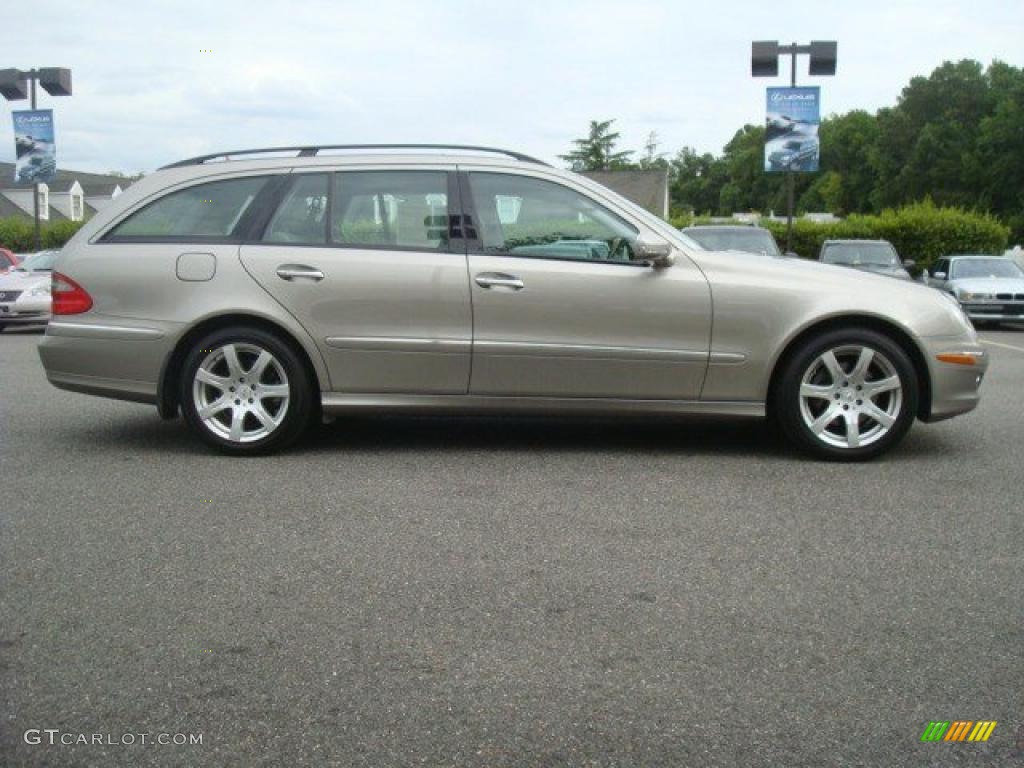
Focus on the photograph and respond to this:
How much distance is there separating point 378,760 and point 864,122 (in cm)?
11584

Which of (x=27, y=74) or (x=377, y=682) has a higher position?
(x=27, y=74)

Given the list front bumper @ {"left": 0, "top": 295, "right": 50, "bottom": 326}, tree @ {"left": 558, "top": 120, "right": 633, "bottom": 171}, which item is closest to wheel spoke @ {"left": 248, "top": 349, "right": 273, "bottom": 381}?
front bumper @ {"left": 0, "top": 295, "right": 50, "bottom": 326}

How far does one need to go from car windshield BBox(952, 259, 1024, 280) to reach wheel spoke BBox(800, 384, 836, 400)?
15524 millimetres

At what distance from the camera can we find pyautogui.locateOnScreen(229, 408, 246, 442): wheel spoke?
621 cm

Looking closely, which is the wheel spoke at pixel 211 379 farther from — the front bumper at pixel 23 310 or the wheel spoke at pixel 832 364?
the front bumper at pixel 23 310

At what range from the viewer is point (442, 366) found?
6.15 metres

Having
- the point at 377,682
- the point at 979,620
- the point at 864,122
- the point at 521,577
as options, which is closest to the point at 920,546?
the point at 979,620

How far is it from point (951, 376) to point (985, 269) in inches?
620

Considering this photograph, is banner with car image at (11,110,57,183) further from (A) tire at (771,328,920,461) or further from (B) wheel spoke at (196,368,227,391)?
(A) tire at (771,328,920,461)

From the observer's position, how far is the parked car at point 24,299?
53.9 feet

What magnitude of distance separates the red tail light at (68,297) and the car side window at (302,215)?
3.56ft

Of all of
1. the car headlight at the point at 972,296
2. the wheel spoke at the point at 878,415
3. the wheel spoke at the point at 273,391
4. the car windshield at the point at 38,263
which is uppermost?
the car windshield at the point at 38,263

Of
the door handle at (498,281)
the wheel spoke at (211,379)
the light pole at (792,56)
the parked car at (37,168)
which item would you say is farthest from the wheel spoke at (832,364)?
the parked car at (37,168)

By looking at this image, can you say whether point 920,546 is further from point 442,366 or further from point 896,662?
point 442,366
